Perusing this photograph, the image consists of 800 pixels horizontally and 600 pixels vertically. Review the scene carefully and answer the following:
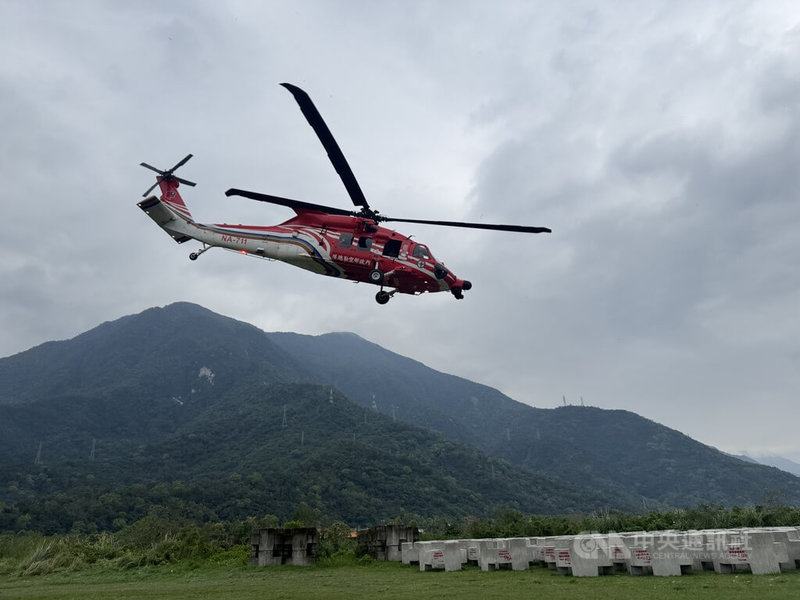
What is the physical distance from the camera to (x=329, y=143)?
19.9 meters

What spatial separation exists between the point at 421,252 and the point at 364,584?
41.1 ft

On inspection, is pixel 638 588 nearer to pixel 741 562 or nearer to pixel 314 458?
A: pixel 741 562

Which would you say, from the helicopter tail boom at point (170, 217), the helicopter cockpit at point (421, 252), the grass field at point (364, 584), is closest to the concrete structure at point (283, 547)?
→ the grass field at point (364, 584)

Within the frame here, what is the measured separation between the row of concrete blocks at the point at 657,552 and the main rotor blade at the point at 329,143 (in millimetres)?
14128

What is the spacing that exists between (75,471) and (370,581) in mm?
168617

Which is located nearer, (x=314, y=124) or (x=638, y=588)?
(x=638, y=588)

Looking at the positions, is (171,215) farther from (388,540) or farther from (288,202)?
(388,540)

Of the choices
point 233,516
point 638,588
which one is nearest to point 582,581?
point 638,588

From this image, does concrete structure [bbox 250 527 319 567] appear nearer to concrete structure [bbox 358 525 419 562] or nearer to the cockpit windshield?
concrete structure [bbox 358 525 419 562]

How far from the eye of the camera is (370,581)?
62.2ft

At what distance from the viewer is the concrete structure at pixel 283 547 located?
24828 millimetres

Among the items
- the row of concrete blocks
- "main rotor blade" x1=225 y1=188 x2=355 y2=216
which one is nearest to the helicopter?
"main rotor blade" x1=225 y1=188 x2=355 y2=216

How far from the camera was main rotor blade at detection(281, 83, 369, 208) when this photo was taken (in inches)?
731

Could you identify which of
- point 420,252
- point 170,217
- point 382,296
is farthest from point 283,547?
point 170,217
